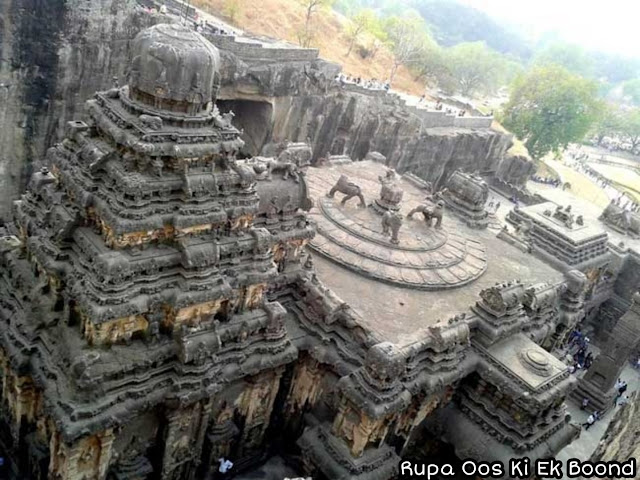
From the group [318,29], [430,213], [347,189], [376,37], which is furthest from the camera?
[376,37]

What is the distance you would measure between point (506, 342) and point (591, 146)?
6879 cm

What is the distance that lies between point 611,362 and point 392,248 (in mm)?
11237

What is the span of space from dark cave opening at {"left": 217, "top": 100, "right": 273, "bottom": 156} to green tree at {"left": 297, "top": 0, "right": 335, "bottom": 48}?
16.1m

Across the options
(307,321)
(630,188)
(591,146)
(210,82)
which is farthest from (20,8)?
(591,146)

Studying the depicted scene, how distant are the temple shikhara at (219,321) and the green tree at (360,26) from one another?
A: 35791 mm

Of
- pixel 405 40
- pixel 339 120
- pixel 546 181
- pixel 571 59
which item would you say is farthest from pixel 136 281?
pixel 571 59

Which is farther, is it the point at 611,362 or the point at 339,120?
the point at 339,120

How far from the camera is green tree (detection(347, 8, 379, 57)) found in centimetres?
5206

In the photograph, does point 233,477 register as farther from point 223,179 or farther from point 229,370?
point 223,179

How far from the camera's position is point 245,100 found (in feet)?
98.7

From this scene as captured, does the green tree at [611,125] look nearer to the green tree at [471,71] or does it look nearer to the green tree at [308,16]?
the green tree at [471,71]

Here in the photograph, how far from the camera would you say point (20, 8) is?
19.8 m

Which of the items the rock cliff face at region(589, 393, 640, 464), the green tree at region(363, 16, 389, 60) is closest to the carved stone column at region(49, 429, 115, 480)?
the rock cliff face at region(589, 393, 640, 464)

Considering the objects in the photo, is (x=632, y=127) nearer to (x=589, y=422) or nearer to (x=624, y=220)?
(x=624, y=220)
